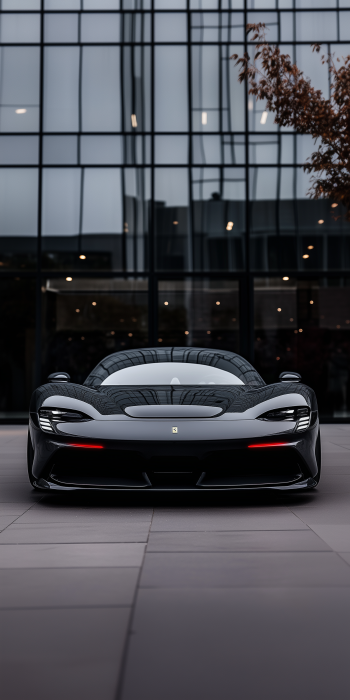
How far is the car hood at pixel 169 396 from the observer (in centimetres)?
562

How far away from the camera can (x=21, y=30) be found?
51.8 feet

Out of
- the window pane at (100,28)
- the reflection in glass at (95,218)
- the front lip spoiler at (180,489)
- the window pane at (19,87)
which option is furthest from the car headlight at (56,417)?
the window pane at (100,28)

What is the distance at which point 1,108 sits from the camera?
15.6 meters

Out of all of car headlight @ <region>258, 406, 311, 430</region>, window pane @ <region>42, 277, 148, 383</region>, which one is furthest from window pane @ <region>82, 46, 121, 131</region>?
car headlight @ <region>258, 406, 311, 430</region>

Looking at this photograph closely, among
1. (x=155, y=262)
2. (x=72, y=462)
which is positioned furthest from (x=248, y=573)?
(x=155, y=262)

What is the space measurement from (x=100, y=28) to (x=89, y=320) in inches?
230

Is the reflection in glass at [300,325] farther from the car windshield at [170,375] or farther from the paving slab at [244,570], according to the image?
the paving slab at [244,570]

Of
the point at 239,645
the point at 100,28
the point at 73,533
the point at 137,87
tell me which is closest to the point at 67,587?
the point at 239,645

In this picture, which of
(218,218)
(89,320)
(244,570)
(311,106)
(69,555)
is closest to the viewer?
(244,570)

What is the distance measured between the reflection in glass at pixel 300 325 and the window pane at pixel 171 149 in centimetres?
286

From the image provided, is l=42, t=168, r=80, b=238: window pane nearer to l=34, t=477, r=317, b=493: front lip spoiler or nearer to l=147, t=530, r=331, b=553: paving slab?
l=34, t=477, r=317, b=493: front lip spoiler

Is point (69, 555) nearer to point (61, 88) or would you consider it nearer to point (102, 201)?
point (102, 201)

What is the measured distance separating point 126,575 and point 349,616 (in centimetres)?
109

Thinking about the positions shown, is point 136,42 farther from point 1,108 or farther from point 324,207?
point 324,207
